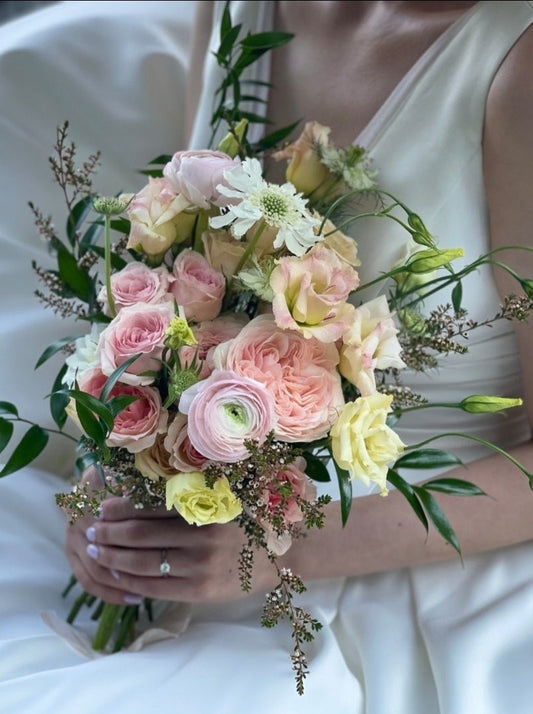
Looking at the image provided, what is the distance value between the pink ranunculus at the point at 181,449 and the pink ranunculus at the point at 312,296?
129 mm

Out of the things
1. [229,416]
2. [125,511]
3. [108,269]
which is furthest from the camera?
[125,511]

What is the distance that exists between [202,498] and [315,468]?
13cm

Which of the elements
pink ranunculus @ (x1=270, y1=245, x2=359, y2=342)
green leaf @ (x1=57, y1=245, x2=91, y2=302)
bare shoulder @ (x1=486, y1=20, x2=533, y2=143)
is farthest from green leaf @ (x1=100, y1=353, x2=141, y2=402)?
bare shoulder @ (x1=486, y1=20, x2=533, y2=143)

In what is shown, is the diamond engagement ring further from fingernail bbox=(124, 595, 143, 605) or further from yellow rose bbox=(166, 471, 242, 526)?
yellow rose bbox=(166, 471, 242, 526)

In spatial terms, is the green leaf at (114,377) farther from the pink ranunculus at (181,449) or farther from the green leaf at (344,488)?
the green leaf at (344,488)

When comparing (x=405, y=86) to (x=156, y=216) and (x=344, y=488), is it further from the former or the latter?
(x=344, y=488)

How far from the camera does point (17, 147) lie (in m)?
1.41

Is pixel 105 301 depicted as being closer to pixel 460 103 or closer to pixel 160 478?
pixel 160 478

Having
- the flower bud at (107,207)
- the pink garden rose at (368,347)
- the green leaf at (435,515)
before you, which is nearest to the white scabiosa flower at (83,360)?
the flower bud at (107,207)

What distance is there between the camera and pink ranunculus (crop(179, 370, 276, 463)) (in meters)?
0.72

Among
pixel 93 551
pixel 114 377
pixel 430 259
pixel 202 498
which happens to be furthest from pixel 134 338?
pixel 93 551

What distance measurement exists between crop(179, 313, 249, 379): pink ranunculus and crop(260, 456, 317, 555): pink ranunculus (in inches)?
4.3

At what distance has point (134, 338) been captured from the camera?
2.53 ft

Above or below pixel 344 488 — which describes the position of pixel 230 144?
above
